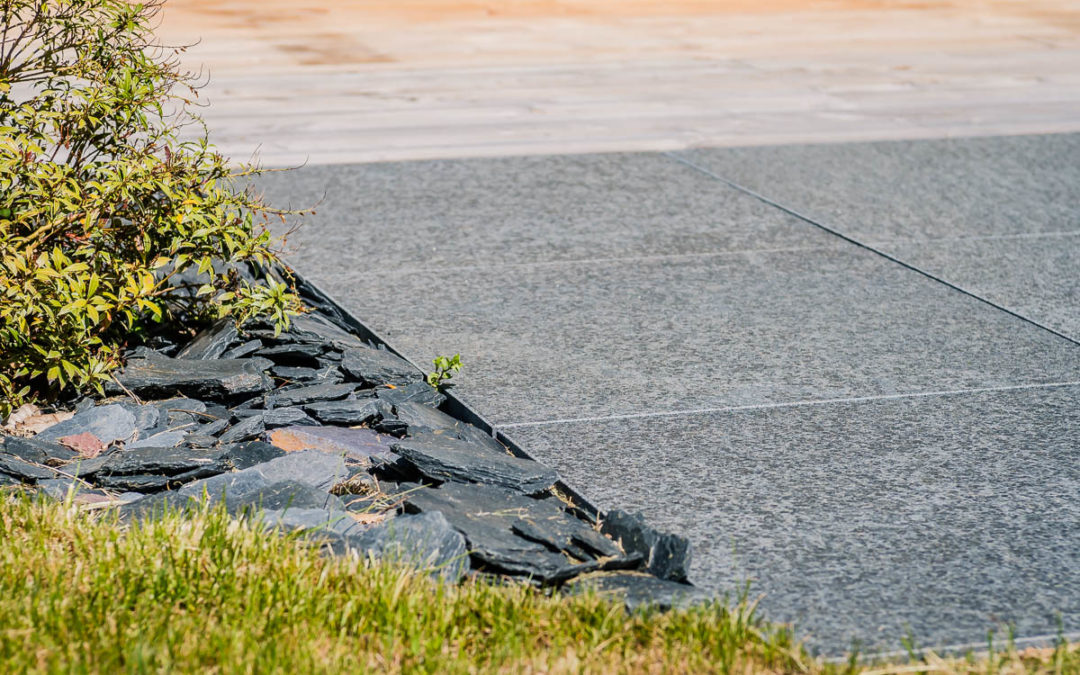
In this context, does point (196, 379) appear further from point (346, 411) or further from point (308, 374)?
point (346, 411)

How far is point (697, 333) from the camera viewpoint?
16.4ft

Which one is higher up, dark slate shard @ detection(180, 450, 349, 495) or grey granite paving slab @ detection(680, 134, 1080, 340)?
grey granite paving slab @ detection(680, 134, 1080, 340)

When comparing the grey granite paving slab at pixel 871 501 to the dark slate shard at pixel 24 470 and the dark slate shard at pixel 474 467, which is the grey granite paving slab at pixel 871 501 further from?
the dark slate shard at pixel 24 470

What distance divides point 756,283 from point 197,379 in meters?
2.56

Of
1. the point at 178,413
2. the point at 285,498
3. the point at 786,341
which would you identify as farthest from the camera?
the point at 786,341

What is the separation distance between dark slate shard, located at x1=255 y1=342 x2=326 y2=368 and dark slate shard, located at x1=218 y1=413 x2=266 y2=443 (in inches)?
20.1

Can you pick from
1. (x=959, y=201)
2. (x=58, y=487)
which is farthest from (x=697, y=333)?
(x=959, y=201)

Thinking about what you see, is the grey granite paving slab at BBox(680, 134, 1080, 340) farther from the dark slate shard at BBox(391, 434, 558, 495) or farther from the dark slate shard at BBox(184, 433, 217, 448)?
the dark slate shard at BBox(184, 433, 217, 448)

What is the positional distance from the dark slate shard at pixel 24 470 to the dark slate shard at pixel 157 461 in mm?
142

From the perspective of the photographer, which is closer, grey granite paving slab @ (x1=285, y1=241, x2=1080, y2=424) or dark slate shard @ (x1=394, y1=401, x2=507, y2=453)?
dark slate shard @ (x1=394, y1=401, x2=507, y2=453)

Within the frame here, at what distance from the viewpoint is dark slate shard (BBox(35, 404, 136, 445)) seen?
387 cm

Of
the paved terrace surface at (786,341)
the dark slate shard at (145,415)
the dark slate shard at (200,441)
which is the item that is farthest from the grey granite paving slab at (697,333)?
the dark slate shard at (145,415)

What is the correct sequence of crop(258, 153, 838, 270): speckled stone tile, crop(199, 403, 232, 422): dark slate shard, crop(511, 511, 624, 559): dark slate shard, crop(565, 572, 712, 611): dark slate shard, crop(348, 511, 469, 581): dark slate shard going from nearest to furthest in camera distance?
crop(565, 572, 712, 611): dark slate shard
crop(348, 511, 469, 581): dark slate shard
crop(511, 511, 624, 559): dark slate shard
crop(199, 403, 232, 422): dark slate shard
crop(258, 153, 838, 270): speckled stone tile

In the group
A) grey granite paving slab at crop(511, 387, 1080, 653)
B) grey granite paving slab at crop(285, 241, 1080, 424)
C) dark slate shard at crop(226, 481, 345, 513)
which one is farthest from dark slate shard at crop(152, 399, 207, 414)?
grey granite paving slab at crop(511, 387, 1080, 653)
